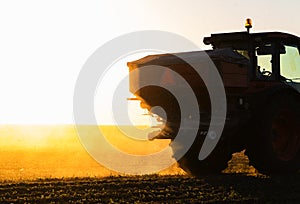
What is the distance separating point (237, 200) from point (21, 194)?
3.30 m

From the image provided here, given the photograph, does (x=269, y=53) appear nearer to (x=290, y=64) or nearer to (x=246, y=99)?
(x=290, y=64)

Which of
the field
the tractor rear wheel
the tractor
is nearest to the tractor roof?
the tractor

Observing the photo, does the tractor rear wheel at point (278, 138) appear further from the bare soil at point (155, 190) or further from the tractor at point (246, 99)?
the bare soil at point (155, 190)

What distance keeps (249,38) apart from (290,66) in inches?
42.5

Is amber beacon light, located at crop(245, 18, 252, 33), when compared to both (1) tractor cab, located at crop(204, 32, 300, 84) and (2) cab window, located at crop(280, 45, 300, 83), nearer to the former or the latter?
(1) tractor cab, located at crop(204, 32, 300, 84)

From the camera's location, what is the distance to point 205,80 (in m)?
10.6

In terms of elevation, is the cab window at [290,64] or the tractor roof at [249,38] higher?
the tractor roof at [249,38]

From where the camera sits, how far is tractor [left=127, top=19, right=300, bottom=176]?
426 inches

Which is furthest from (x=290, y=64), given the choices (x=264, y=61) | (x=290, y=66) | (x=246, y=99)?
(x=246, y=99)

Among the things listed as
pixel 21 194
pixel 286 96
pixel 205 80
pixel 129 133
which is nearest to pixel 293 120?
pixel 286 96

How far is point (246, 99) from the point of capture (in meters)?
11.1

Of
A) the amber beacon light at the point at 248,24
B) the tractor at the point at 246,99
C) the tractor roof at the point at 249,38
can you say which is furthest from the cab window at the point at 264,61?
the amber beacon light at the point at 248,24

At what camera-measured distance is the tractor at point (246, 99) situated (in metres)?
10.8

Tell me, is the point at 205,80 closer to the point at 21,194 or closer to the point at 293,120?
the point at 293,120
